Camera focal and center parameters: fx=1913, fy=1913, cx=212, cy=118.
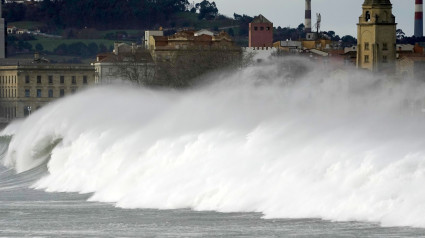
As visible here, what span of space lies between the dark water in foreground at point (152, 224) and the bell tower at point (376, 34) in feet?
270

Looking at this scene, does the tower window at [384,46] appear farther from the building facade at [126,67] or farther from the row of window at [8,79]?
the row of window at [8,79]

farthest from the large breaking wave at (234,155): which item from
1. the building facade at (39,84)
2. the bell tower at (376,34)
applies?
the building facade at (39,84)

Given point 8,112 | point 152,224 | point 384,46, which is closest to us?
point 152,224

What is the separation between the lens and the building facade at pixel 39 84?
176750 mm

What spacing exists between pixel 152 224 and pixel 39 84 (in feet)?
438

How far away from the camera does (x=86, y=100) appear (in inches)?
3130

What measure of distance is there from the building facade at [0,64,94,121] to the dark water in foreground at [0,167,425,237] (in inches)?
4813

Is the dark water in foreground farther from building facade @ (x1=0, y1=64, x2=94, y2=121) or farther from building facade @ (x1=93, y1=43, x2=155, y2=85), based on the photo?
building facade @ (x1=0, y1=64, x2=94, y2=121)

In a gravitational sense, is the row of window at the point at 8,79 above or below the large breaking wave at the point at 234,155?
below

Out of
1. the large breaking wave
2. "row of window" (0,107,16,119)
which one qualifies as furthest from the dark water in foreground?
"row of window" (0,107,16,119)

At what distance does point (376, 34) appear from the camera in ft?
458

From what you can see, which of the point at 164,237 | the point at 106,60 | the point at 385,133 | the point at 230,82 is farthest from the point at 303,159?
the point at 106,60

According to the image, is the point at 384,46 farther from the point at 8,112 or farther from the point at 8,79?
the point at 8,79

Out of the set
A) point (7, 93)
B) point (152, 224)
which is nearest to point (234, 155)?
point (152, 224)
